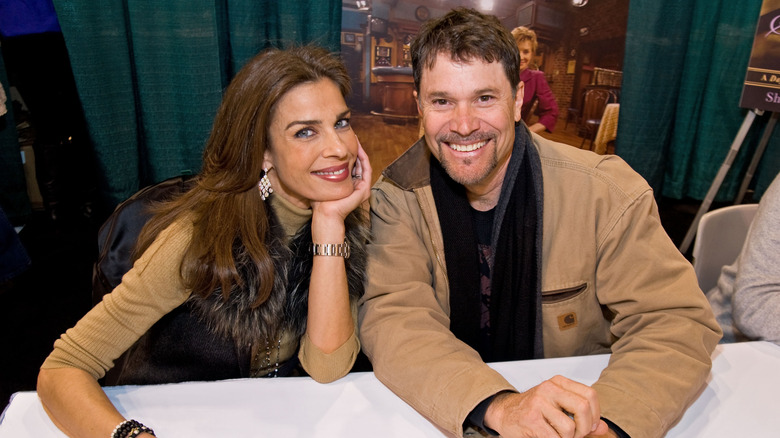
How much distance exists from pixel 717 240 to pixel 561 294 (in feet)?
2.32

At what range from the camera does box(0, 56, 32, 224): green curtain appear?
116 inches

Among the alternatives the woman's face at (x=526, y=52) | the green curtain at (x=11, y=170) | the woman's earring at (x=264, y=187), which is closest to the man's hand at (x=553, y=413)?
the woman's earring at (x=264, y=187)

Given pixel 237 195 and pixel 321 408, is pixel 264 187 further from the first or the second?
pixel 321 408

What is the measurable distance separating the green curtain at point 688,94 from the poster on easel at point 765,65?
47cm

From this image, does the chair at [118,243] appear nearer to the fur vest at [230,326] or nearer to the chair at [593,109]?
the fur vest at [230,326]

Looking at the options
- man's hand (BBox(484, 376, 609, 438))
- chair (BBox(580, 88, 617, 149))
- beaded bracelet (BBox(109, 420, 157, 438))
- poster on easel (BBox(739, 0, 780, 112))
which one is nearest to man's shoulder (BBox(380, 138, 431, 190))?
man's hand (BBox(484, 376, 609, 438))

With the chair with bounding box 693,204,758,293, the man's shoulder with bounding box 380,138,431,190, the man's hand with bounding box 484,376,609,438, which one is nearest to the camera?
the man's hand with bounding box 484,376,609,438

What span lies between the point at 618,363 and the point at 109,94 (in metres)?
2.98

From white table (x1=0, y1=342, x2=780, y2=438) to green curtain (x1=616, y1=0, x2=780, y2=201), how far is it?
272 centimetres

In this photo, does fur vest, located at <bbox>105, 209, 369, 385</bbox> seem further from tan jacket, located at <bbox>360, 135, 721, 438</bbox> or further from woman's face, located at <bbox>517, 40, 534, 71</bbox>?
woman's face, located at <bbox>517, 40, 534, 71</bbox>

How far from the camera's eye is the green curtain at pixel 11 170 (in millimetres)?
2945

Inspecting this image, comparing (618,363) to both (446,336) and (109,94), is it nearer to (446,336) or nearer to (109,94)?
(446,336)

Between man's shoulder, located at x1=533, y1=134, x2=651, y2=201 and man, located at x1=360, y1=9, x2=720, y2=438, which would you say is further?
man's shoulder, located at x1=533, y1=134, x2=651, y2=201

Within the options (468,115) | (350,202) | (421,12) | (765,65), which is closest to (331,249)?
(350,202)
